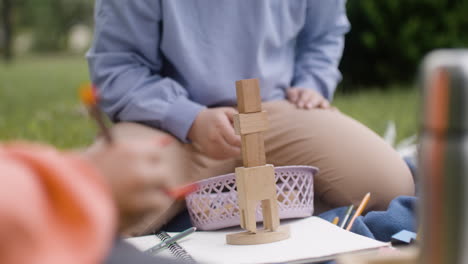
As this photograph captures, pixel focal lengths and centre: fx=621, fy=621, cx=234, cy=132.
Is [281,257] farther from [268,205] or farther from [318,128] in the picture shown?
[318,128]

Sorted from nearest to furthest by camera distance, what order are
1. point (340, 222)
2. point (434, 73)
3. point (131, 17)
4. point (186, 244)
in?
point (434, 73) < point (186, 244) < point (340, 222) < point (131, 17)

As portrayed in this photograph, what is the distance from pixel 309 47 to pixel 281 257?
727 mm

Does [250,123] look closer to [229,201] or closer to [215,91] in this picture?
[229,201]

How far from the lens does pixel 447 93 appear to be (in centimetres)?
41

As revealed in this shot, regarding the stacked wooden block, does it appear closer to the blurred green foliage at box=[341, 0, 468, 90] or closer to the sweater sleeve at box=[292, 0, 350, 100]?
the sweater sleeve at box=[292, 0, 350, 100]

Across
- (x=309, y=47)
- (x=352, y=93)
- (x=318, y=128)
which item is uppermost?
(x=309, y=47)

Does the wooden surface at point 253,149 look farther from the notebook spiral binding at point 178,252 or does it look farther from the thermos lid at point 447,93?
the thermos lid at point 447,93

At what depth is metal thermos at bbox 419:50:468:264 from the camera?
409 millimetres

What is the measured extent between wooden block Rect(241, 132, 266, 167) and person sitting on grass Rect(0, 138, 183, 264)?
40 centimetres

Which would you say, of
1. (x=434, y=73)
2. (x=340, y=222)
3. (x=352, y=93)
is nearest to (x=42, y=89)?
(x=352, y=93)

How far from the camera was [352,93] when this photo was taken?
3.98 m

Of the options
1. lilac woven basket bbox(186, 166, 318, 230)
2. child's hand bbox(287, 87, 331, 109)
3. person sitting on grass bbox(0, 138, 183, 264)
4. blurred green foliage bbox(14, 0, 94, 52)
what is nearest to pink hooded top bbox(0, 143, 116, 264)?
person sitting on grass bbox(0, 138, 183, 264)

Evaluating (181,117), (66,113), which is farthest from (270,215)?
(66,113)

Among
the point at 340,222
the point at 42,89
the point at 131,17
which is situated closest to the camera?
the point at 340,222
